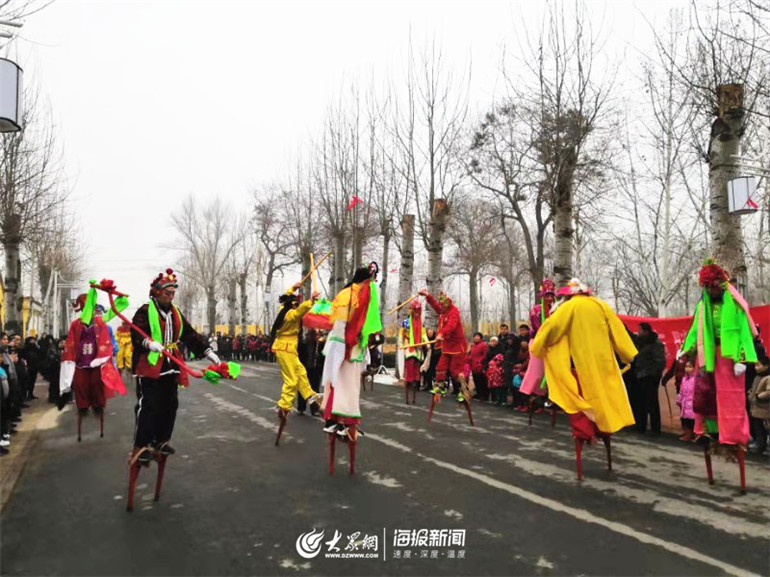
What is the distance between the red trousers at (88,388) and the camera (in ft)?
30.9

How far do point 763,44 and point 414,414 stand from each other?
920 cm

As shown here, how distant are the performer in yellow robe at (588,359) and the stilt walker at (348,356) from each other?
1989mm

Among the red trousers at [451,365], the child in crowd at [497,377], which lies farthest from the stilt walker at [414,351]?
the red trousers at [451,365]

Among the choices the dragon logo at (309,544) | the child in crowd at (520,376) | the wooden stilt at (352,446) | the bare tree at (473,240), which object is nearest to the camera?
the dragon logo at (309,544)

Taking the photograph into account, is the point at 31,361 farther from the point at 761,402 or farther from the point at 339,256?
the point at 761,402

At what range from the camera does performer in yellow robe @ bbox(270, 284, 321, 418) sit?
30.0 feet

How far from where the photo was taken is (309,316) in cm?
765

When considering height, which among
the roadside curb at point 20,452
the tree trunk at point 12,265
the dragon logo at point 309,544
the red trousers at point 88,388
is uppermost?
the tree trunk at point 12,265

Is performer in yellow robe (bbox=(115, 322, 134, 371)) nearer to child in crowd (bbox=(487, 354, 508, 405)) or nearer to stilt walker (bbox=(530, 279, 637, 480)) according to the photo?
child in crowd (bbox=(487, 354, 508, 405))

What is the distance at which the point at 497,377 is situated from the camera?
1415 cm

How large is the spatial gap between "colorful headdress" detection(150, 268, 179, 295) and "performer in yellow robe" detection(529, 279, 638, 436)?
4056 millimetres

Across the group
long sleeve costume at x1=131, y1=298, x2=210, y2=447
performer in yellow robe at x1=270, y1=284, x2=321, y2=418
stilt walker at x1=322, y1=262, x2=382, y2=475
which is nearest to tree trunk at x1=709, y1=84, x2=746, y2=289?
stilt walker at x1=322, y1=262, x2=382, y2=475

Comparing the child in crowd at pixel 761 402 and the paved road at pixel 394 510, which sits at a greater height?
the child in crowd at pixel 761 402

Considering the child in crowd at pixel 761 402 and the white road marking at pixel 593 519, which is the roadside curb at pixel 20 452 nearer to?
the white road marking at pixel 593 519
